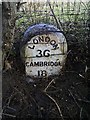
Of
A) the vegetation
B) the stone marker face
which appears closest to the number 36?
the stone marker face

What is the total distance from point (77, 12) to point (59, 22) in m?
0.13

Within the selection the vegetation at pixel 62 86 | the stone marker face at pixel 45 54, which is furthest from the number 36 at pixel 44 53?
the vegetation at pixel 62 86

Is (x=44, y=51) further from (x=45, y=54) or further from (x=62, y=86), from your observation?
(x=62, y=86)

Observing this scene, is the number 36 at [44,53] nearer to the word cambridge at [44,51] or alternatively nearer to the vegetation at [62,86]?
the word cambridge at [44,51]

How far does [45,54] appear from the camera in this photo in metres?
3.26

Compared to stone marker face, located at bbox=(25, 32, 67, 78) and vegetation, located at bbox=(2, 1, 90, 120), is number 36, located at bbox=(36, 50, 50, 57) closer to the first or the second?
stone marker face, located at bbox=(25, 32, 67, 78)

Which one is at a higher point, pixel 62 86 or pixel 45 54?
pixel 45 54

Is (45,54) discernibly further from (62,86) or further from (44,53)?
(62,86)

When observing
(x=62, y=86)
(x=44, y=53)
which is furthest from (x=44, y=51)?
(x=62, y=86)

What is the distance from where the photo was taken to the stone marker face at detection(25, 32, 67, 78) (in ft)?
10.6

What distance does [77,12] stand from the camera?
10.7 ft

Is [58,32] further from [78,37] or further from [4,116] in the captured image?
[4,116]

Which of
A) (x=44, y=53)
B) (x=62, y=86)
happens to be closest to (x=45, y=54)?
(x=44, y=53)

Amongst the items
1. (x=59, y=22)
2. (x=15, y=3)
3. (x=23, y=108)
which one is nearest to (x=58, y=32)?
(x=59, y=22)
